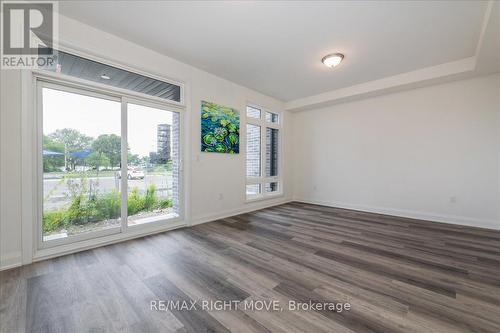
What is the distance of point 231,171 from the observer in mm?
4730

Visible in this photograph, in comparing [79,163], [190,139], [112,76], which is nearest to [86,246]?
[79,163]

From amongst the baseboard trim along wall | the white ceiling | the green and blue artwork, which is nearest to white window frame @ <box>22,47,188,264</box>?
the baseboard trim along wall

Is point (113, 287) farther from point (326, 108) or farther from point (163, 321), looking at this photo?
point (326, 108)

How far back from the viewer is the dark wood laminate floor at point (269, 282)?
1.51m

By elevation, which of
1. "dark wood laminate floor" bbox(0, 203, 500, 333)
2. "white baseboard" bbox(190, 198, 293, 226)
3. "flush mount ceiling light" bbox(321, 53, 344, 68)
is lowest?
"dark wood laminate floor" bbox(0, 203, 500, 333)

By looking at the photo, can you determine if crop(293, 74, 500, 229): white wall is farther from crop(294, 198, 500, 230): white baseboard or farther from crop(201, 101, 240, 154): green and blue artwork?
crop(201, 101, 240, 154): green and blue artwork

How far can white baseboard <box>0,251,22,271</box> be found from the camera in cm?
225

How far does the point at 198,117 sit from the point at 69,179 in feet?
7.49

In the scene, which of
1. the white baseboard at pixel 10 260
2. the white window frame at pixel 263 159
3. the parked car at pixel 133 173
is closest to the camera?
the white baseboard at pixel 10 260

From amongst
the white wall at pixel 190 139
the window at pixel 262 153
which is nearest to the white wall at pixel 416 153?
the window at pixel 262 153

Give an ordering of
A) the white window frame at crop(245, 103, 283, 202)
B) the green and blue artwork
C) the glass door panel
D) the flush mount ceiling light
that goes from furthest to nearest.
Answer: the white window frame at crop(245, 103, 283, 202), the green and blue artwork, the flush mount ceiling light, the glass door panel

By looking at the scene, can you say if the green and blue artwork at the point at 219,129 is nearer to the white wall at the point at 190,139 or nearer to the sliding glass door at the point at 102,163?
the white wall at the point at 190,139

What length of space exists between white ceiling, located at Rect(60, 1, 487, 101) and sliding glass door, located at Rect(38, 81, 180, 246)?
1.09 meters

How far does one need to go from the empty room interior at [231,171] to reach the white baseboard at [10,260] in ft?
0.04
